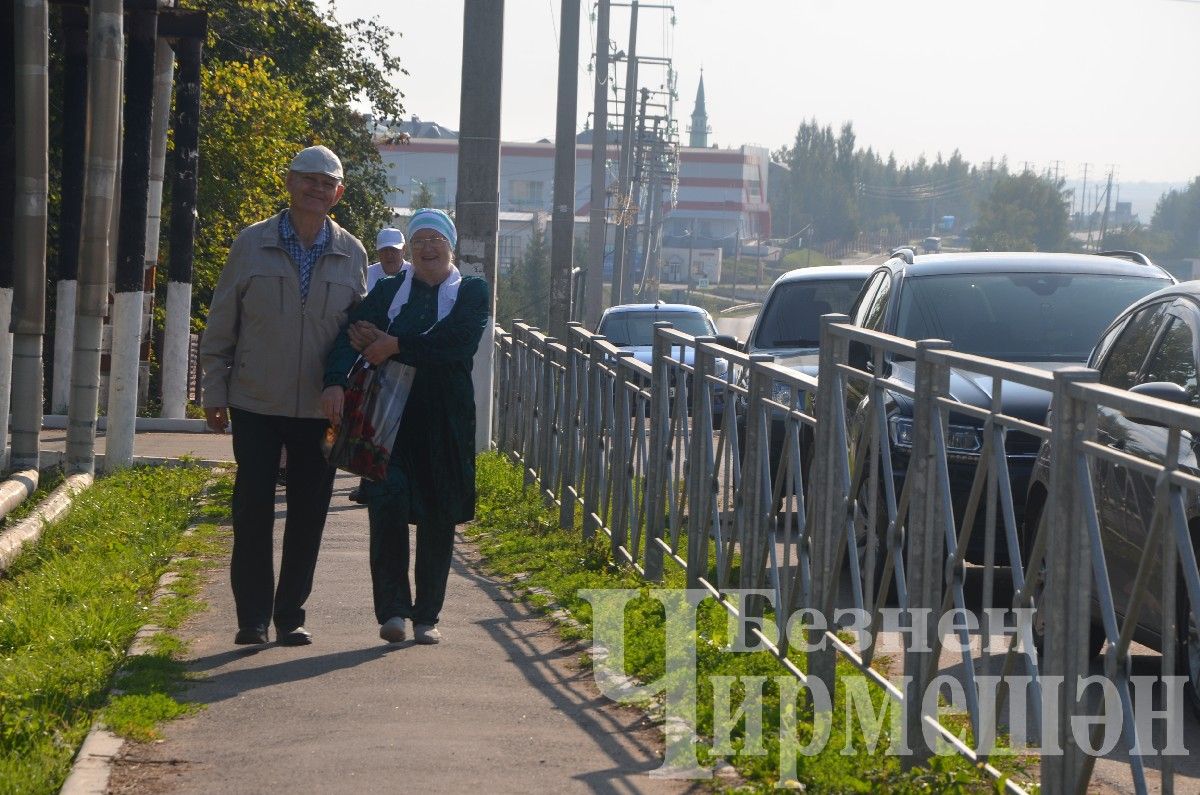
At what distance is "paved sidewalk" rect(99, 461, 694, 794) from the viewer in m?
4.73

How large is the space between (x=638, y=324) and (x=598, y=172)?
42.8ft

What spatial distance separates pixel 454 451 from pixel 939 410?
2.56 m

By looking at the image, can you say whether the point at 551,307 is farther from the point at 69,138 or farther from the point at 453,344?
the point at 453,344

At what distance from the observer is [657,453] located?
25.6 ft

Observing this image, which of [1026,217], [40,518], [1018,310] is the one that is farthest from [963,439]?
[1026,217]

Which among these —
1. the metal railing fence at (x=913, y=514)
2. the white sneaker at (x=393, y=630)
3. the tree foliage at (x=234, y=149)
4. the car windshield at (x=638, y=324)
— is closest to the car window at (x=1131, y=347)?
the metal railing fence at (x=913, y=514)

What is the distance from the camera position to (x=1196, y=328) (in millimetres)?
6410

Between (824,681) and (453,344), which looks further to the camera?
(453,344)

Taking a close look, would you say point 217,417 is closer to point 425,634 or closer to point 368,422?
point 368,422

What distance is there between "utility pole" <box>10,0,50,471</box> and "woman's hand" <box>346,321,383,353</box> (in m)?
5.82

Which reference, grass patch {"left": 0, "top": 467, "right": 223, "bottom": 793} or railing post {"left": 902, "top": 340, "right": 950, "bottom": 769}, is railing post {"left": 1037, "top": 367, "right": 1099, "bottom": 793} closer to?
railing post {"left": 902, "top": 340, "right": 950, "bottom": 769}

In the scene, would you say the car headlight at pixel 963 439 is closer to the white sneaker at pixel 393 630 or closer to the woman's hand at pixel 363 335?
the woman's hand at pixel 363 335

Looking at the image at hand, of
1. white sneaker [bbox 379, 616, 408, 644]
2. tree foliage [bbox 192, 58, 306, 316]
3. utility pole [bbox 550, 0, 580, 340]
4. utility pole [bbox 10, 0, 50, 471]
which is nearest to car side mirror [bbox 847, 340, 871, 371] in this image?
white sneaker [bbox 379, 616, 408, 644]

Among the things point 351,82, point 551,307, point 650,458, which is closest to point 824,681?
point 650,458
